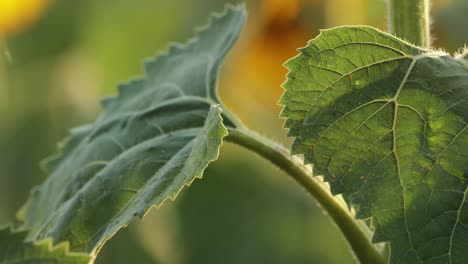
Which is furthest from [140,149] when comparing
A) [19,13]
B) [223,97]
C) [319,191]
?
[19,13]

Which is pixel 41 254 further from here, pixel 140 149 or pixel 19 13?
pixel 19 13

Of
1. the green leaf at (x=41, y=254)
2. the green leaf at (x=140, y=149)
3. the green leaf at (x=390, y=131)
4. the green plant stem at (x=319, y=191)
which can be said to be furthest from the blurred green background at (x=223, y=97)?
the green leaf at (x=41, y=254)

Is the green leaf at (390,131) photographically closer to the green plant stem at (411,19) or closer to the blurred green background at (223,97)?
the green plant stem at (411,19)

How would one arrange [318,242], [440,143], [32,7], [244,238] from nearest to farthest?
[440,143], [318,242], [244,238], [32,7]

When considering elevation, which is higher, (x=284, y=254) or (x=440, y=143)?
(x=440, y=143)

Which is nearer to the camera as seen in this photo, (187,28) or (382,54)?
(382,54)

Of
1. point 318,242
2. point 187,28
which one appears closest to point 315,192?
point 318,242

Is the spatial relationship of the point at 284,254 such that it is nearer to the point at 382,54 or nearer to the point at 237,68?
the point at 237,68

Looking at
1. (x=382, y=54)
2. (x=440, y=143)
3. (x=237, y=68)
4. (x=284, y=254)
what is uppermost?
(x=237, y=68)
